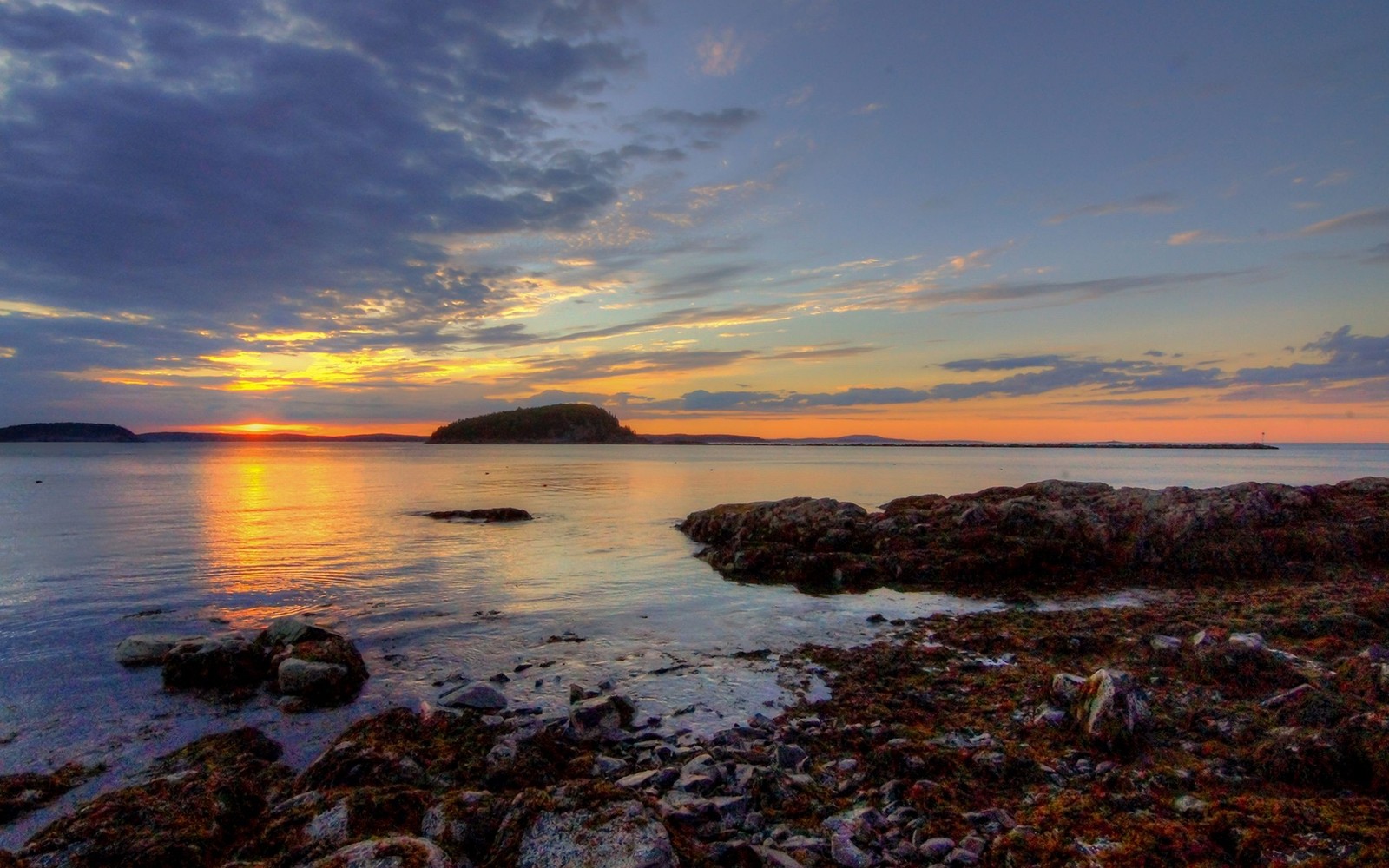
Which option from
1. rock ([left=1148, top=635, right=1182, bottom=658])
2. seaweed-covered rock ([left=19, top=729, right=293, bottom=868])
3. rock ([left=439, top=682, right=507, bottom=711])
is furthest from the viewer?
rock ([left=1148, top=635, right=1182, bottom=658])

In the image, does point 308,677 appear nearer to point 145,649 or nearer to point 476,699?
point 476,699

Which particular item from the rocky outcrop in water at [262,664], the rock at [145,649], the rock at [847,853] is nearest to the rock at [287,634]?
the rocky outcrop in water at [262,664]

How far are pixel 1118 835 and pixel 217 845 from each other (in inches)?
296

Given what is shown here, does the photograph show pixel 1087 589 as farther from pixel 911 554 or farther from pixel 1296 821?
pixel 1296 821

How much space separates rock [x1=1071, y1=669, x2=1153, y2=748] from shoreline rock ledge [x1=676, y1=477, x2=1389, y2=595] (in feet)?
29.7

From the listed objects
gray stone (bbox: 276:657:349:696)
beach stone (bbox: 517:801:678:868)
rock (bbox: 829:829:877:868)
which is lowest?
gray stone (bbox: 276:657:349:696)

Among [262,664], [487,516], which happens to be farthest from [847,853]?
[487,516]

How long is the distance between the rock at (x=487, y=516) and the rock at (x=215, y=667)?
22.1 m

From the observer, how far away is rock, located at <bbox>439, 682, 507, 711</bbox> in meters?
9.02

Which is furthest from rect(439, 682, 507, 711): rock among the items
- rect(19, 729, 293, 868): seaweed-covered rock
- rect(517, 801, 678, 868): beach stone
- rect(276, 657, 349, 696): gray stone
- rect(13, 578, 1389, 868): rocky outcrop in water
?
rect(517, 801, 678, 868): beach stone

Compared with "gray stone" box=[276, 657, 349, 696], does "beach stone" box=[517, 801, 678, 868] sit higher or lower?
higher

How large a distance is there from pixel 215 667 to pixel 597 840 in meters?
8.79

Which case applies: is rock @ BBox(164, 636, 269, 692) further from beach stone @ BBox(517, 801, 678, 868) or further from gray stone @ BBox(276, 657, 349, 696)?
beach stone @ BBox(517, 801, 678, 868)

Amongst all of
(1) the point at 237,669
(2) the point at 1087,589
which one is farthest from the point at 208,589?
(2) the point at 1087,589
